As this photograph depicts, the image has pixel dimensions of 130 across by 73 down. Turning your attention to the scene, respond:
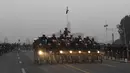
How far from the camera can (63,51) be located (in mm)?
38344

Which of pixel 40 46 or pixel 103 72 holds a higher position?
pixel 40 46

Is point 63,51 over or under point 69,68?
over

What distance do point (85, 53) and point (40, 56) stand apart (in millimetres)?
5314

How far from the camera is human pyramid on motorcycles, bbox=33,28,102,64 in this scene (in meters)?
37.1

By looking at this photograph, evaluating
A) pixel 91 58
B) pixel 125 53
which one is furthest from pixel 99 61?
pixel 125 53

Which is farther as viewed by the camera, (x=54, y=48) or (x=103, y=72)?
(x=54, y=48)

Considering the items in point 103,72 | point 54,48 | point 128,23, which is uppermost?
point 128,23

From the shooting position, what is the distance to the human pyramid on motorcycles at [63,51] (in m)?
37.1

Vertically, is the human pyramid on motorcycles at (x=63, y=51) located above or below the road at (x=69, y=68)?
above

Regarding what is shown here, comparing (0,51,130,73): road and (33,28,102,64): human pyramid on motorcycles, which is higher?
(33,28,102,64): human pyramid on motorcycles

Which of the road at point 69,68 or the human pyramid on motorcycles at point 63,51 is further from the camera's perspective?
the human pyramid on motorcycles at point 63,51

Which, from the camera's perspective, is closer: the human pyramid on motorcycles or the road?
the road

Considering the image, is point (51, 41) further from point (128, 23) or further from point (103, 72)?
point (128, 23)

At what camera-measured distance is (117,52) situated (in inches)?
1993
